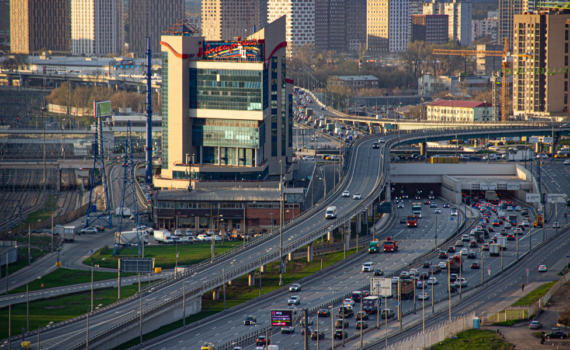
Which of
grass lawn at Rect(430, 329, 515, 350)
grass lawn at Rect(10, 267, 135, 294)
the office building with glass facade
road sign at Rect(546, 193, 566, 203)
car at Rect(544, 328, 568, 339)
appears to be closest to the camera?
grass lawn at Rect(430, 329, 515, 350)

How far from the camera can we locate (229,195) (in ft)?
339

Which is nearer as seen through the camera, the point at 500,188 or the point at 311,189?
the point at 311,189

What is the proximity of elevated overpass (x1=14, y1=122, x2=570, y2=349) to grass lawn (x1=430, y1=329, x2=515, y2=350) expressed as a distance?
66.1ft

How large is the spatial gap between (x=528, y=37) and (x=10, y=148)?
10798 cm

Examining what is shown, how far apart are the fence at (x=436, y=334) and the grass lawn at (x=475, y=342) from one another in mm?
472

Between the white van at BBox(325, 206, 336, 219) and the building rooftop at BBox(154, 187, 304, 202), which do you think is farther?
the building rooftop at BBox(154, 187, 304, 202)

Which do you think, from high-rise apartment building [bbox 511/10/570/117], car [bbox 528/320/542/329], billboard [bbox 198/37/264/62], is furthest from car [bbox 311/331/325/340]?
A: high-rise apartment building [bbox 511/10/570/117]

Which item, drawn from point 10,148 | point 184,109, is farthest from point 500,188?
point 10,148

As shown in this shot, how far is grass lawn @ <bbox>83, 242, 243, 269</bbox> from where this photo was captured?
85.2 meters

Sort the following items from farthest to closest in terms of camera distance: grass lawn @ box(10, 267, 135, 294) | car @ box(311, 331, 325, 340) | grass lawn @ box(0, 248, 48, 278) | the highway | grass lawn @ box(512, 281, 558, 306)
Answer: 1. grass lawn @ box(0, 248, 48, 278)
2. grass lawn @ box(10, 267, 135, 294)
3. grass lawn @ box(512, 281, 558, 306)
4. car @ box(311, 331, 325, 340)
5. the highway

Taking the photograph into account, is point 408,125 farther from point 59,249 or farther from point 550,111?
point 59,249

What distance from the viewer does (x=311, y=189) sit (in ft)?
380

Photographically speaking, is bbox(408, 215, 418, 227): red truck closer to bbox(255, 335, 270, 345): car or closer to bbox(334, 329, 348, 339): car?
bbox(334, 329, 348, 339): car

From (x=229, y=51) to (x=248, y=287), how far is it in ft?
133
